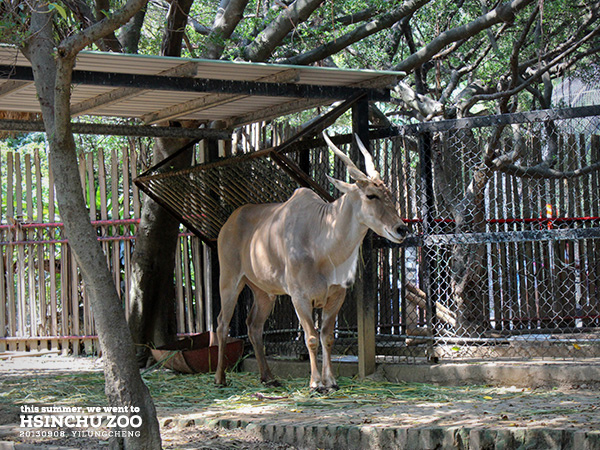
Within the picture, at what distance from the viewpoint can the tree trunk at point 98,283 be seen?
5133 mm

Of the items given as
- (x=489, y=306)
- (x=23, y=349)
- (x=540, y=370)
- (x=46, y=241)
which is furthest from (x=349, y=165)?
(x=23, y=349)

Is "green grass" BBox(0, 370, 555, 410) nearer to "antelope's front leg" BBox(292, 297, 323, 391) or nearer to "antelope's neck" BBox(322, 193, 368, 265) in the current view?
"antelope's front leg" BBox(292, 297, 323, 391)

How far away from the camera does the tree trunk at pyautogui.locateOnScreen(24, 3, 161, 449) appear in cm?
513

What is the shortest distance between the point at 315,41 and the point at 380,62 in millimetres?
1453

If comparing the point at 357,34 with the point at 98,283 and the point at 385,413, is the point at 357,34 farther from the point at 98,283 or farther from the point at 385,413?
the point at 98,283

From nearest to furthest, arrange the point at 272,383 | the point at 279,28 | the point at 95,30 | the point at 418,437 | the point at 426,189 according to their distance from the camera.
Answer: the point at 95,30, the point at 418,437, the point at 272,383, the point at 426,189, the point at 279,28

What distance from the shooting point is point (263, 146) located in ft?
33.6

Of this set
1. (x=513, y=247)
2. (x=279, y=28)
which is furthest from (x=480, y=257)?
(x=279, y=28)

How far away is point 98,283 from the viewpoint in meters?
5.20

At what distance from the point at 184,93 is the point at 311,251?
2290 mm

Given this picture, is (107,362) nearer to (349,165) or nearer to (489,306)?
(349,165)

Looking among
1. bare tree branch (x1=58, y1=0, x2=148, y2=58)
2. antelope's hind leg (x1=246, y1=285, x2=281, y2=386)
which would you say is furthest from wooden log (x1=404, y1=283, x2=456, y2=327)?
bare tree branch (x1=58, y1=0, x2=148, y2=58)

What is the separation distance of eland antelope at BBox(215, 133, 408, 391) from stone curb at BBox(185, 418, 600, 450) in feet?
5.05

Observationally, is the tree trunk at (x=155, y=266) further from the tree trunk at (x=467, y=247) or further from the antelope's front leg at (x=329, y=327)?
the tree trunk at (x=467, y=247)
